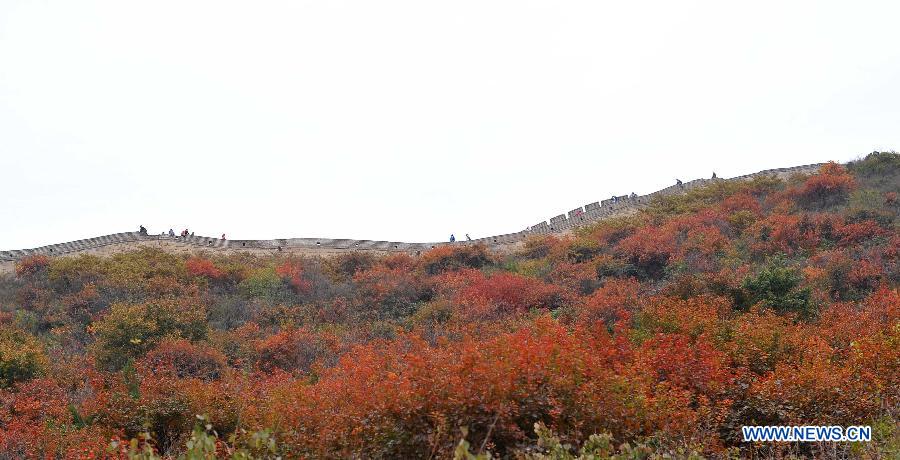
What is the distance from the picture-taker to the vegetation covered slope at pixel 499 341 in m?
9.07

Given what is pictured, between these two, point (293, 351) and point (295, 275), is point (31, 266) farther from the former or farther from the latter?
point (293, 351)

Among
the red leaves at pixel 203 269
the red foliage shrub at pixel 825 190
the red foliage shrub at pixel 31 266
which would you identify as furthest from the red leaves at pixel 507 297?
the red foliage shrub at pixel 31 266

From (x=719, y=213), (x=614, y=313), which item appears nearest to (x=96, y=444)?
(x=614, y=313)

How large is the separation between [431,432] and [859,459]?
188 inches

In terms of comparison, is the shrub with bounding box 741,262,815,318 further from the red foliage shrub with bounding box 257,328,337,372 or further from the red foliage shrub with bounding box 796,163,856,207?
the red foliage shrub with bounding box 796,163,856,207

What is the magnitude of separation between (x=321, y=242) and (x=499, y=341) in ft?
99.8

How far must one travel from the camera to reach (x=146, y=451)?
5.96 meters

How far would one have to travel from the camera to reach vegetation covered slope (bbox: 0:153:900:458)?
357 inches

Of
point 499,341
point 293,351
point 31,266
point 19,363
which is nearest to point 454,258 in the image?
point 293,351

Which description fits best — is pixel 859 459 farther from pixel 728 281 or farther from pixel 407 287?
pixel 407 287

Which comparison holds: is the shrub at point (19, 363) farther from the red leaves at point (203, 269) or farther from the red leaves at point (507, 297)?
the red leaves at point (507, 297)

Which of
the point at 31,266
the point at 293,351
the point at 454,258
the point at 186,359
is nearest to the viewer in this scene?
the point at 186,359

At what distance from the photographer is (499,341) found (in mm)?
11109

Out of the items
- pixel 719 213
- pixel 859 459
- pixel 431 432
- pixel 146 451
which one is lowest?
pixel 859 459
